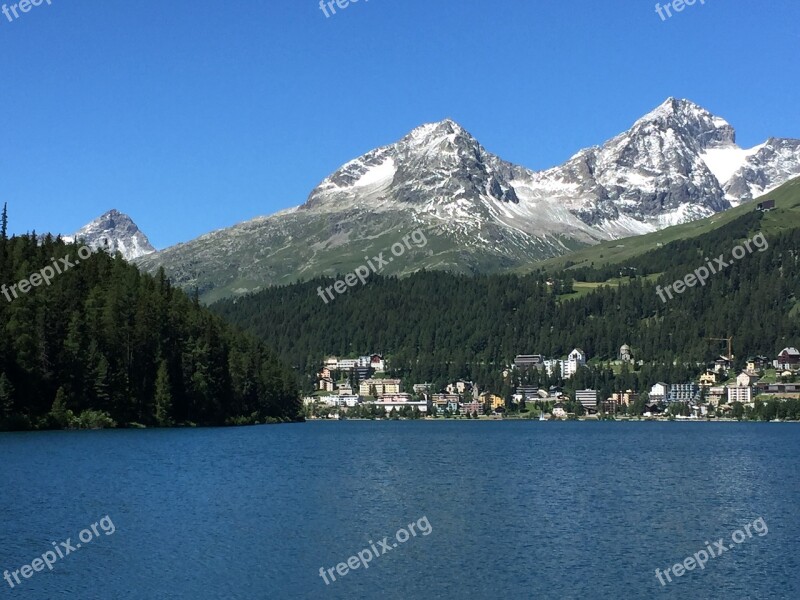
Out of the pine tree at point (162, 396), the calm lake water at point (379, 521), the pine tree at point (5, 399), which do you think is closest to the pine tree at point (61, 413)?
the pine tree at point (5, 399)

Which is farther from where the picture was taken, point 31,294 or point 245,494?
point 31,294

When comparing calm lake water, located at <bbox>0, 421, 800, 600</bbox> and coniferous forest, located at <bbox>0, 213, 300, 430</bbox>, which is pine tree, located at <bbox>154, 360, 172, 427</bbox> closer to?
coniferous forest, located at <bbox>0, 213, 300, 430</bbox>

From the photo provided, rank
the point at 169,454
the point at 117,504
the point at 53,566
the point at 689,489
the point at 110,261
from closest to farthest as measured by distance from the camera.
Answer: the point at 53,566
the point at 117,504
the point at 689,489
the point at 169,454
the point at 110,261

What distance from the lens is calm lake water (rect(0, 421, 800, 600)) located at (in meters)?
47.6

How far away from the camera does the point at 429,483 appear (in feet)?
290

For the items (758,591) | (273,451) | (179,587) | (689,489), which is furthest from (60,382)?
(758,591)

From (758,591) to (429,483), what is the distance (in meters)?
43.8

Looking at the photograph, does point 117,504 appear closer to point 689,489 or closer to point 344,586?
point 344,586

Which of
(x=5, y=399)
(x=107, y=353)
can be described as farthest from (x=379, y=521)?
(x=107, y=353)

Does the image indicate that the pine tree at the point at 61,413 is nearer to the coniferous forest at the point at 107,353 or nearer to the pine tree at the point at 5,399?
the coniferous forest at the point at 107,353

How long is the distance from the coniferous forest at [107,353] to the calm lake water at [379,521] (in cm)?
1561

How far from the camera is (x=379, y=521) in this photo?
213 ft

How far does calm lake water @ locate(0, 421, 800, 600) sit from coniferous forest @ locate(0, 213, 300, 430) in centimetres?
1561

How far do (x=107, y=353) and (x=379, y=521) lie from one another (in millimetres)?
88497
